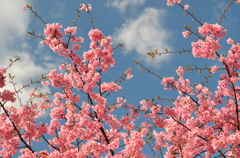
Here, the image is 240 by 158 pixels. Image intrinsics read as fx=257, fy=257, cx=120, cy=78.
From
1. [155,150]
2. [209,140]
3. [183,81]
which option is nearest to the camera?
[209,140]

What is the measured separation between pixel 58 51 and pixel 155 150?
6025 millimetres

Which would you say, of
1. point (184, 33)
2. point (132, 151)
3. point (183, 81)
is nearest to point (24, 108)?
point (132, 151)

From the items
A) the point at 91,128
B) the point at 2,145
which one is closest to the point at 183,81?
the point at 91,128

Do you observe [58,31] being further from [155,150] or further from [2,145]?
[155,150]

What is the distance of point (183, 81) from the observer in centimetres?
1048

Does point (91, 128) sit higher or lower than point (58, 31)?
lower

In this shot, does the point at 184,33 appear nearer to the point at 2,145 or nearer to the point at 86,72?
the point at 86,72

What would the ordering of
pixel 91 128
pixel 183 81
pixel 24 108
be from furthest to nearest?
pixel 183 81, pixel 91 128, pixel 24 108

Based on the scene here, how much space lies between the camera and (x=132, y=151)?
20.9ft

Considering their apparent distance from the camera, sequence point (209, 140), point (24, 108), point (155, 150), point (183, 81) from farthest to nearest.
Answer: point (155, 150)
point (183, 81)
point (209, 140)
point (24, 108)

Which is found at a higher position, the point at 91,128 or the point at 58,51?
the point at 58,51

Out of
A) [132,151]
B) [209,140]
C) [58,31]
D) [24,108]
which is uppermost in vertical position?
[58,31]

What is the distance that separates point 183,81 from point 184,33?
2.66m

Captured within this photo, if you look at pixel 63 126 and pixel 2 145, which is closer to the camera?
pixel 2 145
